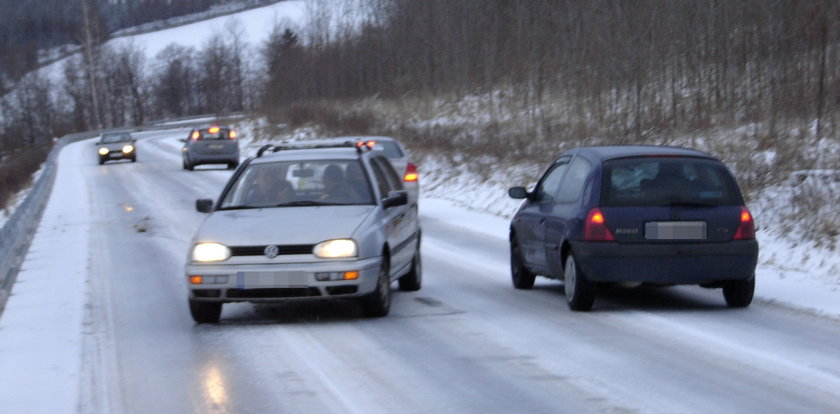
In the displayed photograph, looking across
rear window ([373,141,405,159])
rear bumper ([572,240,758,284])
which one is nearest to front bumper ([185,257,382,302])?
rear bumper ([572,240,758,284])

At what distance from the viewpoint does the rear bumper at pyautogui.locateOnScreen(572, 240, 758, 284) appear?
31.3 feet

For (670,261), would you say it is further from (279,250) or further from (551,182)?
(279,250)

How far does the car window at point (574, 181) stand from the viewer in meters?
10.2

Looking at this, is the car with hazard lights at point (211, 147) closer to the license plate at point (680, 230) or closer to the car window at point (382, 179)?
the car window at point (382, 179)

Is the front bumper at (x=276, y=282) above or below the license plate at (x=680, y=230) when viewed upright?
below

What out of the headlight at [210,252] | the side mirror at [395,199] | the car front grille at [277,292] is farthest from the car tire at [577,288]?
the headlight at [210,252]

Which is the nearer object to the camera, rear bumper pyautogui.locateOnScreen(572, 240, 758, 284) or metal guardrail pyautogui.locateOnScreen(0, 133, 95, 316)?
rear bumper pyautogui.locateOnScreen(572, 240, 758, 284)

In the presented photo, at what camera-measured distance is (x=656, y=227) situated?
378 inches

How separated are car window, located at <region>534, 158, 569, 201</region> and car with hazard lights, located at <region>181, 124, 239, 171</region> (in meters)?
28.6

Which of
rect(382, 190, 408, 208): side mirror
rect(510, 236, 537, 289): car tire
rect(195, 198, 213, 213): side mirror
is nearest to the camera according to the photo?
rect(382, 190, 408, 208): side mirror

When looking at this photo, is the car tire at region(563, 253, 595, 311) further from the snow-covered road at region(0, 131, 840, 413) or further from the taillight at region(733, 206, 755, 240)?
the taillight at region(733, 206, 755, 240)

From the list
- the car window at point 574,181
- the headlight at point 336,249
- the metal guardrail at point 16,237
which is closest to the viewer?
the headlight at point 336,249

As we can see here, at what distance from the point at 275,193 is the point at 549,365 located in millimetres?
4006

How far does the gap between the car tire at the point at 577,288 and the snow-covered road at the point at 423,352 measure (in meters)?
0.17
